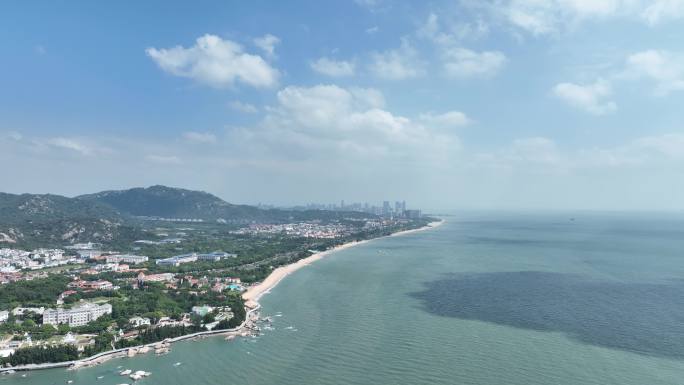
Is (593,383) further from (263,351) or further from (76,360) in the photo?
(76,360)

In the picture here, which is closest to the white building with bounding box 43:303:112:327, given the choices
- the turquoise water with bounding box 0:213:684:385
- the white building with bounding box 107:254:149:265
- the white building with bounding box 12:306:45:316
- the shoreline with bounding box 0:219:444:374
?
the white building with bounding box 12:306:45:316

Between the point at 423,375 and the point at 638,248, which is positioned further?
the point at 638,248

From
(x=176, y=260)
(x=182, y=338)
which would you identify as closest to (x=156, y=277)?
(x=176, y=260)

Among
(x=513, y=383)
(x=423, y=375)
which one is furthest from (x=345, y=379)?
(x=513, y=383)

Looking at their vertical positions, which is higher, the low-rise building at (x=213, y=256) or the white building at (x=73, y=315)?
the low-rise building at (x=213, y=256)

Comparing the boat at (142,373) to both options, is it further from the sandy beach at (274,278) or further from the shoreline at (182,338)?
the sandy beach at (274,278)

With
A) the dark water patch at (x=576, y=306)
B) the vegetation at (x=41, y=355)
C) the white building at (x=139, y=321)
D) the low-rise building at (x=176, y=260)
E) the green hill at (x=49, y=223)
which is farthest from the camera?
the green hill at (x=49, y=223)

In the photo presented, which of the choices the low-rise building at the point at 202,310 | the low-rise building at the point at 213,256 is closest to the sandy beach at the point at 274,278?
the low-rise building at the point at 202,310

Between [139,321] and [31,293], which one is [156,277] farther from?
[139,321]
